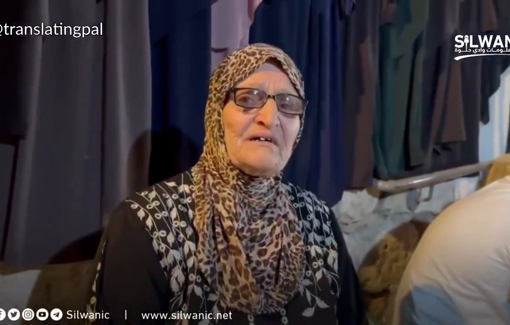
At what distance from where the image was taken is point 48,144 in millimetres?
885

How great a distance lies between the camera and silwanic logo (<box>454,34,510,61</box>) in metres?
→ 1.36

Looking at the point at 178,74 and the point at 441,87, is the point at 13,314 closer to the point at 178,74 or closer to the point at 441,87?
the point at 178,74

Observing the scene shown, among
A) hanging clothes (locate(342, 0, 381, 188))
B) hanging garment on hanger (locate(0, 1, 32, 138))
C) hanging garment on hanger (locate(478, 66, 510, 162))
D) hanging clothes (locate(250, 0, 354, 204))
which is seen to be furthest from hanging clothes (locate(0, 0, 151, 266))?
hanging garment on hanger (locate(478, 66, 510, 162))

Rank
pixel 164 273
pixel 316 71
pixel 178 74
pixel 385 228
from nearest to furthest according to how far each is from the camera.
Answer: pixel 164 273, pixel 178 74, pixel 316 71, pixel 385 228

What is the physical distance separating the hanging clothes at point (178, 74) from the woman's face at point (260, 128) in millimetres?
141

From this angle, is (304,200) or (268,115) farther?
(304,200)

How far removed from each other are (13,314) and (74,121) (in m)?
0.34

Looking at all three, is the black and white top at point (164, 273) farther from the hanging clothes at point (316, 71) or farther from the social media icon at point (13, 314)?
the hanging clothes at point (316, 71)

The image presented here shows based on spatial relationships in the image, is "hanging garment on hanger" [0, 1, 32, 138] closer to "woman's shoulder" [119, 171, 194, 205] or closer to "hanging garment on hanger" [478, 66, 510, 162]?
"woman's shoulder" [119, 171, 194, 205]

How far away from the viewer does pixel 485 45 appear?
4.51 feet

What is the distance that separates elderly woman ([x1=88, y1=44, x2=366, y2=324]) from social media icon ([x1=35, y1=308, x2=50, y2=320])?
5.5 inches

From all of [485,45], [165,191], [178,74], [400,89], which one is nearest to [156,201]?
[165,191]

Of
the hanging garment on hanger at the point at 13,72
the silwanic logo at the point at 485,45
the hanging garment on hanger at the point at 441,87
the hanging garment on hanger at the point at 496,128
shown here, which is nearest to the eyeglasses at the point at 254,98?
the hanging garment on hanger at the point at 13,72

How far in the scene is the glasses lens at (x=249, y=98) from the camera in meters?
0.86
